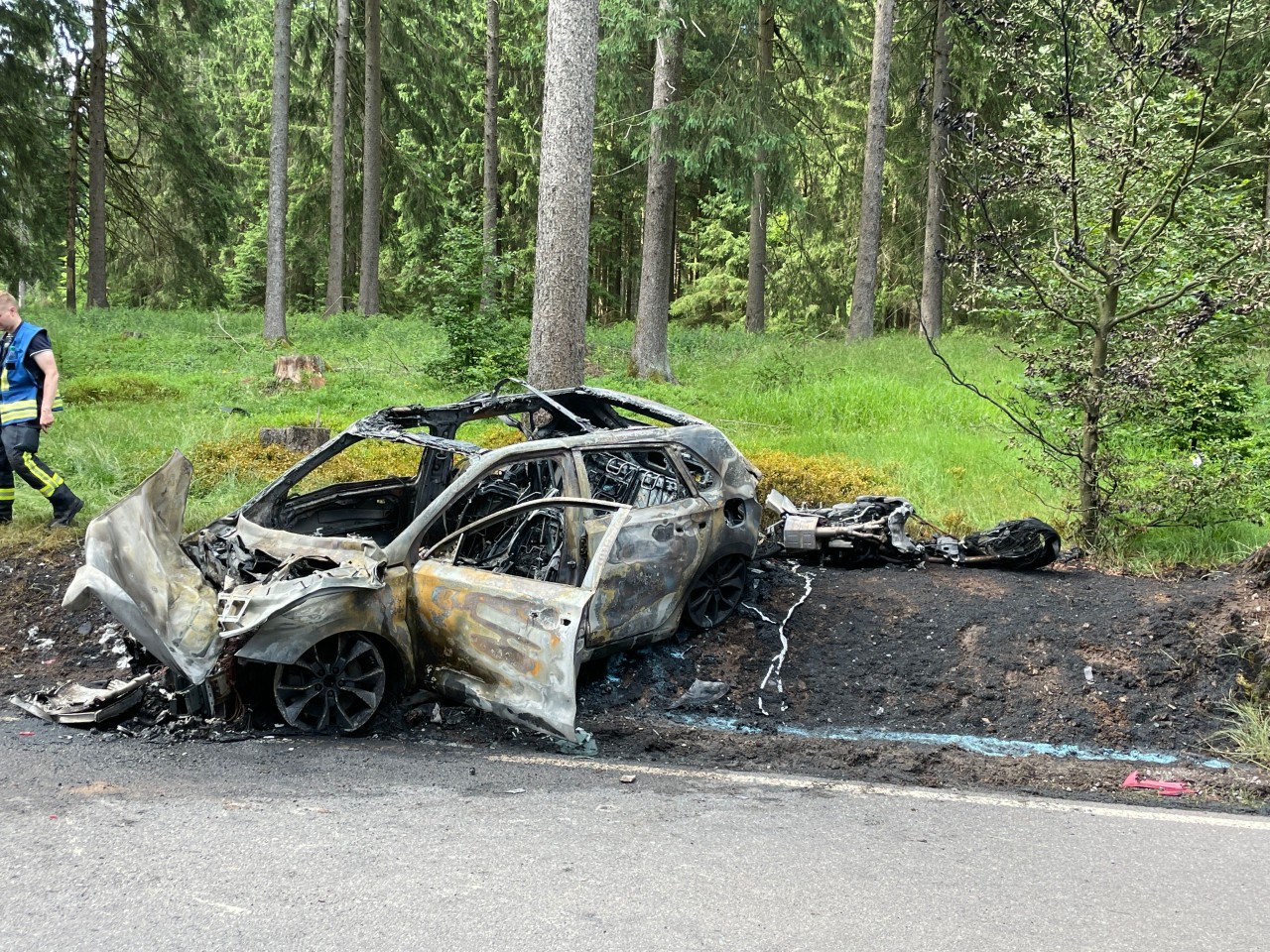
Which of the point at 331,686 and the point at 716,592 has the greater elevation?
the point at 716,592

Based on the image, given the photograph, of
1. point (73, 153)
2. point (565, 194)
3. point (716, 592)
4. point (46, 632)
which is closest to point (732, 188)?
point (565, 194)

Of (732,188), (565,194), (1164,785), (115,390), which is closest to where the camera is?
(1164,785)

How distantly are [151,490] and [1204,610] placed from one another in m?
6.95

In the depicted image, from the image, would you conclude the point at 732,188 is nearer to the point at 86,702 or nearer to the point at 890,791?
the point at 890,791

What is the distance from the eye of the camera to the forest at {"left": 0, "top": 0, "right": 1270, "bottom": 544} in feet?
26.5

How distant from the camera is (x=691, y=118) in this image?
55.2 ft

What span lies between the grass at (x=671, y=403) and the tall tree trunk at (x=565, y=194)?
7.73ft

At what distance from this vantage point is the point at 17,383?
7.90 m

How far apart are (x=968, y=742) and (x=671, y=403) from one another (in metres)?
9.45

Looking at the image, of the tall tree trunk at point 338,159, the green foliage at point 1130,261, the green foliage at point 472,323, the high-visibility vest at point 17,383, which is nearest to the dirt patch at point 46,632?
the high-visibility vest at point 17,383

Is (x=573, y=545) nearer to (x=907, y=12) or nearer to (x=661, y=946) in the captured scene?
(x=661, y=946)

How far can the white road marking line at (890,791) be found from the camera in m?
4.89

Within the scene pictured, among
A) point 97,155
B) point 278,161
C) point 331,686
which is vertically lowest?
point 331,686

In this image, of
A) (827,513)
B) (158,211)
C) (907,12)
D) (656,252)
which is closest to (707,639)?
(827,513)
